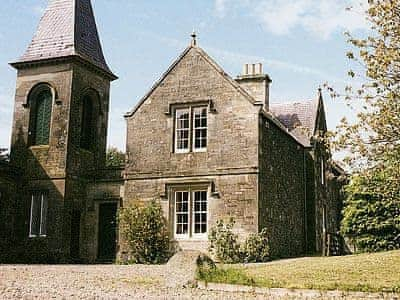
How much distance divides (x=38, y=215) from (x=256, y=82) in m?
12.0

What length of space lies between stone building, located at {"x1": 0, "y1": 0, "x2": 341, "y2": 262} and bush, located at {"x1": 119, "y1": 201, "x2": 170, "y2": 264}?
439mm

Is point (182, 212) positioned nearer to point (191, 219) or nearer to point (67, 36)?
point (191, 219)

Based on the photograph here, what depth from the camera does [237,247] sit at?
21500 mm

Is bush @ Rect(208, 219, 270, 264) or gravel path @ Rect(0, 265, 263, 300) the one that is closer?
gravel path @ Rect(0, 265, 263, 300)

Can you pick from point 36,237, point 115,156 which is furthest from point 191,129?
point 115,156

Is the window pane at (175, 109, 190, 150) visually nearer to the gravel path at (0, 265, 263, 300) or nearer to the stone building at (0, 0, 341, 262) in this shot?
the stone building at (0, 0, 341, 262)

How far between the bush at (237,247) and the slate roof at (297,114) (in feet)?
29.5

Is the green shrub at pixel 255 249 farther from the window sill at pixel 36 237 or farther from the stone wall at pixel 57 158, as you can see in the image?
the window sill at pixel 36 237

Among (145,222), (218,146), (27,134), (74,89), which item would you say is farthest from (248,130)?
(27,134)

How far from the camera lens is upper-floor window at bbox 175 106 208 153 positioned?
23.4 m

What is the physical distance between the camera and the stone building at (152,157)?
74.2 feet

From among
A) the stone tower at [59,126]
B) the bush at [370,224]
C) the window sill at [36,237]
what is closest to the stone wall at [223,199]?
the bush at [370,224]

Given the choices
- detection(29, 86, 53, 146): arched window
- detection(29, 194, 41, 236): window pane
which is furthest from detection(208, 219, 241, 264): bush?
detection(29, 86, 53, 146): arched window

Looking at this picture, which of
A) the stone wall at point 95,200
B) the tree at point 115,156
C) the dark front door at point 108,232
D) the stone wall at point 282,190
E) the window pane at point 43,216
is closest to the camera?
the stone wall at point 282,190
